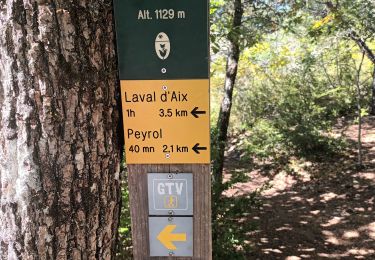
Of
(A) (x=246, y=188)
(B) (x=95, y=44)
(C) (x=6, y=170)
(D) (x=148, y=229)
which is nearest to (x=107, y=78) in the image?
(B) (x=95, y=44)

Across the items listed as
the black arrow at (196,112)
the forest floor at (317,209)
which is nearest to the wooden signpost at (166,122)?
the black arrow at (196,112)

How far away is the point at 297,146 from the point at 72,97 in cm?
808

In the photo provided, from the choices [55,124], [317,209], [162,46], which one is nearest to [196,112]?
[162,46]

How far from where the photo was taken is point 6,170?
121 cm

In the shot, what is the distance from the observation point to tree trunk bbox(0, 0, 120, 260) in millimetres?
1133

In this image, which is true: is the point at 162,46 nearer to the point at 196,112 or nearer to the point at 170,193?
the point at 196,112

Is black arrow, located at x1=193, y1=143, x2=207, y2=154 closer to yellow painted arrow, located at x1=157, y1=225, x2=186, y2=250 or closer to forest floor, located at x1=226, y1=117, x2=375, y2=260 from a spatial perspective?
yellow painted arrow, located at x1=157, y1=225, x2=186, y2=250

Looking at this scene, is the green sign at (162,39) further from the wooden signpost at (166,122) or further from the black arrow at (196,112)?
the black arrow at (196,112)

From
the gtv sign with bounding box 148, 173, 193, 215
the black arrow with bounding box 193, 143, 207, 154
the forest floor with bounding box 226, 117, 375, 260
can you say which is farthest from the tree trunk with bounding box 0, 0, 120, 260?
the forest floor with bounding box 226, 117, 375, 260

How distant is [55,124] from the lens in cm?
117

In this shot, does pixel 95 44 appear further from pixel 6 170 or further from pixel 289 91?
pixel 289 91

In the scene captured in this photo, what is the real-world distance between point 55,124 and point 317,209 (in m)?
6.23

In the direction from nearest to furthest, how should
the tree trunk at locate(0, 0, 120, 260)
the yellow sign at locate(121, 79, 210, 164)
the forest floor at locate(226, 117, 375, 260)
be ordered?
1. the tree trunk at locate(0, 0, 120, 260)
2. the yellow sign at locate(121, 79, 210, 164)
3. the forest floor at locate(226, 117, 375, 260)

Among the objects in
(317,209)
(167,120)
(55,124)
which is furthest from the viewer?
(317,209)
